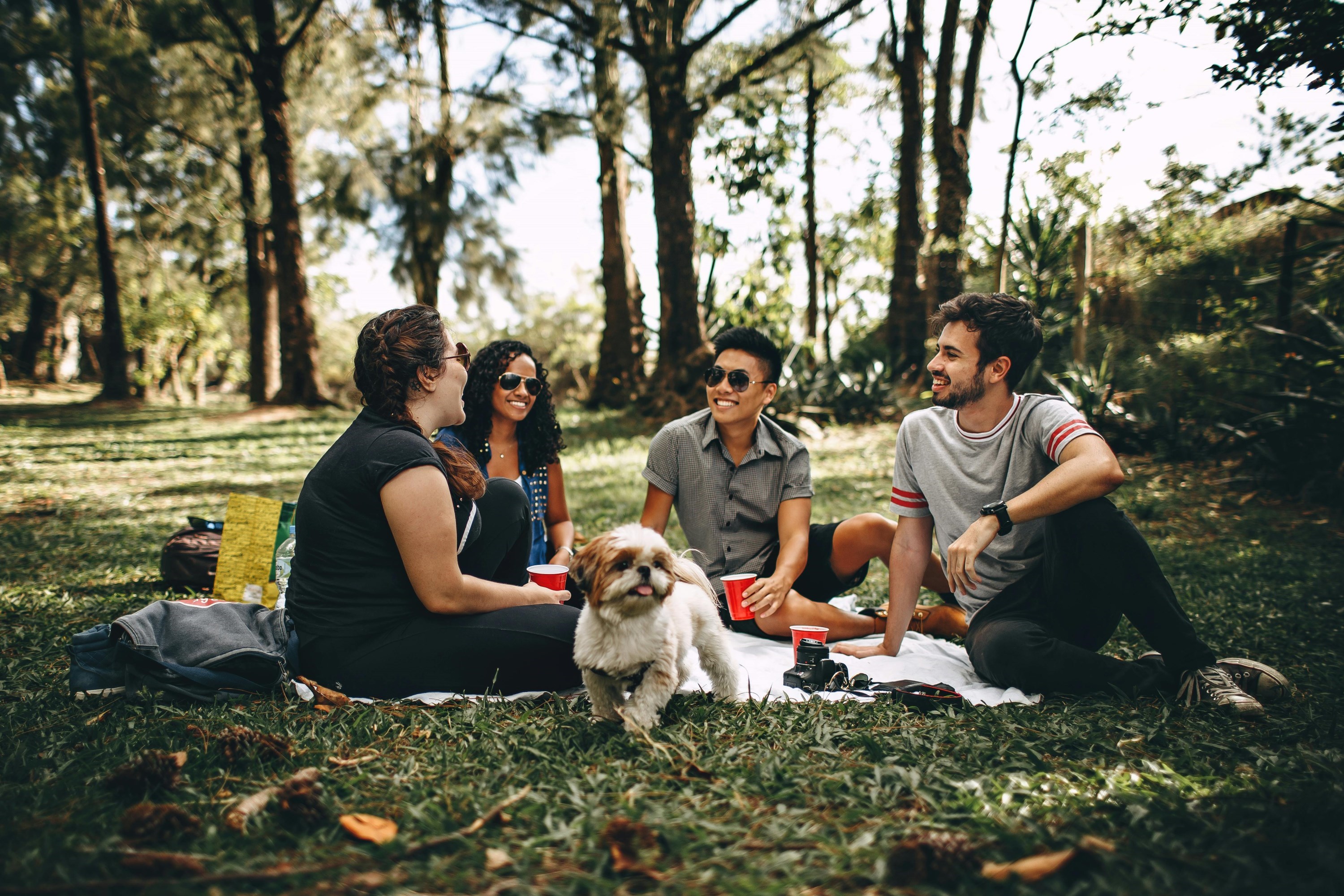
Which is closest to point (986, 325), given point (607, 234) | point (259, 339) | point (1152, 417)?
point (1152, 417)

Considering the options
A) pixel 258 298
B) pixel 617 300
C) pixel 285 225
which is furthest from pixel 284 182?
pixel 617 300

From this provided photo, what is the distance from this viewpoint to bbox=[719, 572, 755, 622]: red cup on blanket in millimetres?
3271

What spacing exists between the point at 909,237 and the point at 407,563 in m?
13.2

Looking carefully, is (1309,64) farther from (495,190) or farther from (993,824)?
(495,190)

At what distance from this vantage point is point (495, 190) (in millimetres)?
17875

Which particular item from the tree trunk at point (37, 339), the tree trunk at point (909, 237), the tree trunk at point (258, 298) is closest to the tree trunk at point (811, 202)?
the tree trunk at point (909, 237)

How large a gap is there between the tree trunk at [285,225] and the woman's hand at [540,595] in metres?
15.4

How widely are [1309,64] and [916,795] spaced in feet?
11.8

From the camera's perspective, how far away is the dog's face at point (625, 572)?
2.43 meters

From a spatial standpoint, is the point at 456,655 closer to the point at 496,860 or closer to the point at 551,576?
the point at 551,576

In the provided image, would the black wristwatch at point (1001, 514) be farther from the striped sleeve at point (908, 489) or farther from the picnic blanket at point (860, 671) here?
the picnic blanket at point (860, 671)

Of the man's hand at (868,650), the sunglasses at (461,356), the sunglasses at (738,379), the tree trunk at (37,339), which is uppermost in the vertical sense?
the tree trunk at (37,339)

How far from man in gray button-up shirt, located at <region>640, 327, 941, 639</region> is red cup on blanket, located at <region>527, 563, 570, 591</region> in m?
0.70

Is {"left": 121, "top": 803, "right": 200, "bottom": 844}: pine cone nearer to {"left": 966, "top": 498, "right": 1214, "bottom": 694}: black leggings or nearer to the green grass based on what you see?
the green grass
